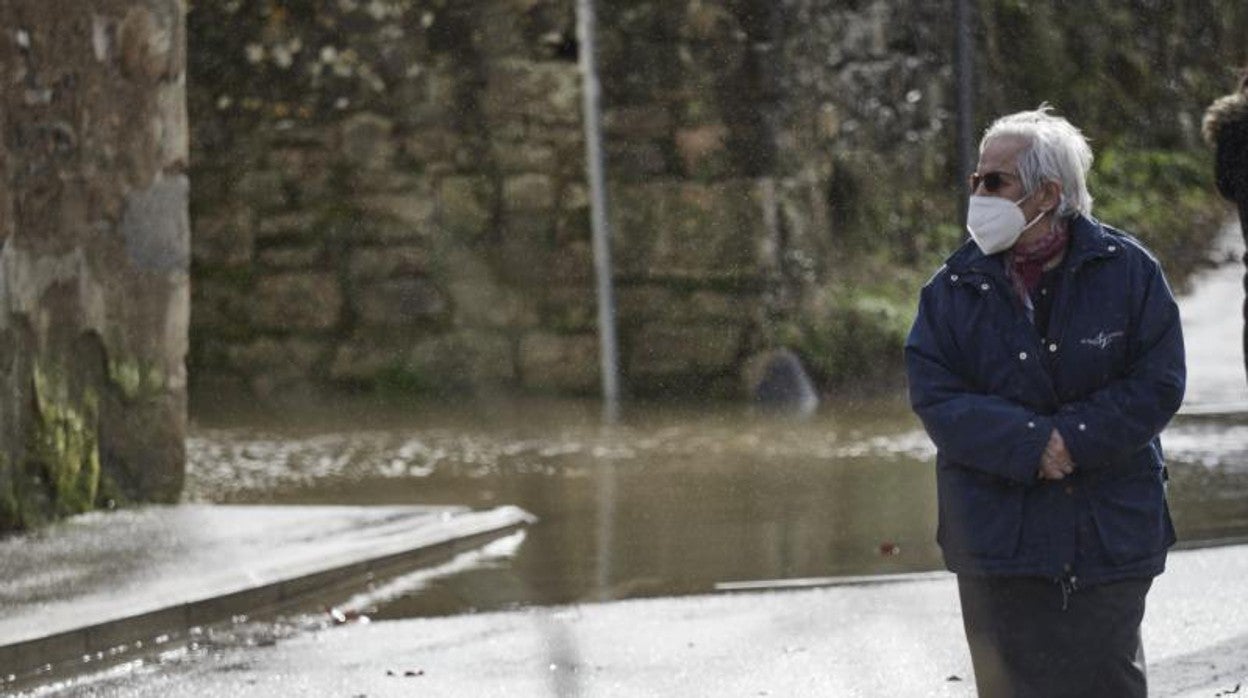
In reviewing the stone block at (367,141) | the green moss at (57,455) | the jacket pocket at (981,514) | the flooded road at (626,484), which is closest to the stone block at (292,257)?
the stone block at (367,141)

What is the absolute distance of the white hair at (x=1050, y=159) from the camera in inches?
193

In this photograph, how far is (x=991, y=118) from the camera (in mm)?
19844

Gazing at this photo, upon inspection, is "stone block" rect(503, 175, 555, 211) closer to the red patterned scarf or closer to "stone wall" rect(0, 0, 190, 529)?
"stone wall" rect(0, 0, 190, 529)

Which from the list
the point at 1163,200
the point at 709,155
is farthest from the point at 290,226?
the point at 1163,200

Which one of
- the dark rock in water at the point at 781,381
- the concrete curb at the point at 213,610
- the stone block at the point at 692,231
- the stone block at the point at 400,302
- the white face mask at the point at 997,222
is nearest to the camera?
the white face mask at the point at 997,222

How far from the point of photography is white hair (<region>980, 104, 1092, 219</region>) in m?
4.90

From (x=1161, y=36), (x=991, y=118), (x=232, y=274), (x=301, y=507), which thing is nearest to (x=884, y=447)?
(x=301, y=507)

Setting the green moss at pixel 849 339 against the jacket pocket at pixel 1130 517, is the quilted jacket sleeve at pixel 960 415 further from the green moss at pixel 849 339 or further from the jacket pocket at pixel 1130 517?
the green moss at pixel 849 339

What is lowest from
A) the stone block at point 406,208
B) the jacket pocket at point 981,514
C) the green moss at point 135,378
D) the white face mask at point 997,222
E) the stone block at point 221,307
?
the stone block at point 221,307

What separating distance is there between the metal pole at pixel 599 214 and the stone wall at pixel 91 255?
16.6 feet

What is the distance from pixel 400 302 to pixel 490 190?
0.87m

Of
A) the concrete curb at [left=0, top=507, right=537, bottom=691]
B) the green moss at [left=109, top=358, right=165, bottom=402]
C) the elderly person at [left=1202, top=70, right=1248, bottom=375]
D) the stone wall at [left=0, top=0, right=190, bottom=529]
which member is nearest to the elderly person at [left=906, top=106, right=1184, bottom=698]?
the elderly person at [left=1202, top=70, right=1248, bottom=375]

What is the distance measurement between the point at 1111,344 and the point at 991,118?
49.8 ft

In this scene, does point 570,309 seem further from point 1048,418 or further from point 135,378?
point 1048,418
